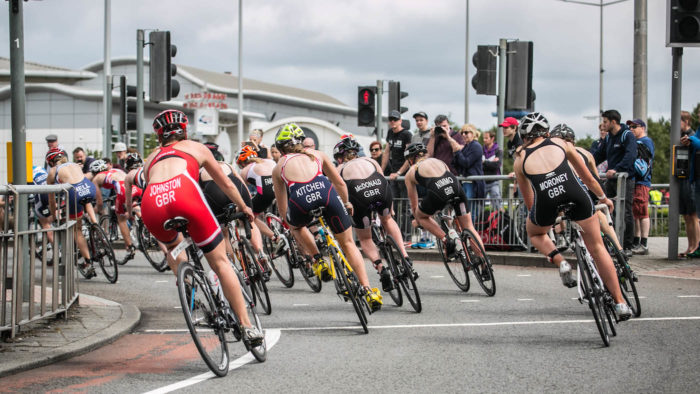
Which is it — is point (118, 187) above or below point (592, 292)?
above

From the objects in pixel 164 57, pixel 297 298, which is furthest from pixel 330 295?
pixel 164 57

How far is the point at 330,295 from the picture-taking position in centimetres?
1233

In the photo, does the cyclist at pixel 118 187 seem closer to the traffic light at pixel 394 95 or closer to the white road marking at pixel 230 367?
the traffic light at pixel 394 95

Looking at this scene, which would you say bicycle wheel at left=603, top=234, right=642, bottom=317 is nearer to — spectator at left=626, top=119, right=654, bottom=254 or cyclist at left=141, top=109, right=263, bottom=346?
cyclist at left=141, top=109, right=263, bottom=346

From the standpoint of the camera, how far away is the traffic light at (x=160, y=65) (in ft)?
61.8

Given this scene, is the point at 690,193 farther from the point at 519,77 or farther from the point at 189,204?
the point at 189,204

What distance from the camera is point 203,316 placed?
23.1 ft

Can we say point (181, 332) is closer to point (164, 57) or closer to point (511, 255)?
point (511, 255)

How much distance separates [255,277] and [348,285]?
2.03 metres

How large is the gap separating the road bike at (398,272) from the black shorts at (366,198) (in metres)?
0.29

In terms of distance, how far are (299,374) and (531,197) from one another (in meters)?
3.13

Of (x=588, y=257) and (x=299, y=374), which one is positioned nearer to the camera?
(x=299, y=374)

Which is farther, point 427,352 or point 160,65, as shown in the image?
point 160,65

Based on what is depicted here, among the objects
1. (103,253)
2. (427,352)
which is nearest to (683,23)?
(427,352)
